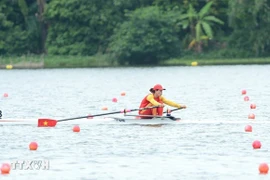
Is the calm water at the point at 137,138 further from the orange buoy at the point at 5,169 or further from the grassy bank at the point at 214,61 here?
the grassy bank at the point at 214,61

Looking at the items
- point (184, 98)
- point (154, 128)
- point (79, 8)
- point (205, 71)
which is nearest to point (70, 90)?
point (184, 98)

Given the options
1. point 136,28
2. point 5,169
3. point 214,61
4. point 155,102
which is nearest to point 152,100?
point 155,102

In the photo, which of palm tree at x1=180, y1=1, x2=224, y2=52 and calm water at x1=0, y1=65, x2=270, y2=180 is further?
palm tree at x1=180, y1=1, x2=224, y2=52

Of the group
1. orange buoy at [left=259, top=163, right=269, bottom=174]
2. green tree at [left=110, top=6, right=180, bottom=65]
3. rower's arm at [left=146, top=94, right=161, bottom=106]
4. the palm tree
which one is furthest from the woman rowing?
the palm tree

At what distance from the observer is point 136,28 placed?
7594 cm

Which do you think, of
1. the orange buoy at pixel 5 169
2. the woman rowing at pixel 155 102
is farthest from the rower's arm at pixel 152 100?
the orange buoy at pixel 5 169

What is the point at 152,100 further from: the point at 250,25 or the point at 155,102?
the point at 250,25

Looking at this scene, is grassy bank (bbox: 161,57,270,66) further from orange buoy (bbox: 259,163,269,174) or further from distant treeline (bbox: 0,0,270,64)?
orange buoy (bbox: 259,163,269,174)

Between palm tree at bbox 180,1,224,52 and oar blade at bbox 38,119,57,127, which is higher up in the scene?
palm tree at bbox 180,1,224,52

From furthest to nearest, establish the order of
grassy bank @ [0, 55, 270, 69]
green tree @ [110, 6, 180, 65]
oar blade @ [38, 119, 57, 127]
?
grassy bank @ [0, 55, 270, 69], green tree @ [110, 6, 180, 65], oar blade @ [38, 119, 57, 127]

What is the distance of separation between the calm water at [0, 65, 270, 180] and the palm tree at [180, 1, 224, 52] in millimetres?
22797

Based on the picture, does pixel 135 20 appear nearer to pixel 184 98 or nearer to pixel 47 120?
pixel 184 98

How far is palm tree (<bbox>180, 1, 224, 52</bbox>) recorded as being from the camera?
3017 inches

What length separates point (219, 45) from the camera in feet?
261
